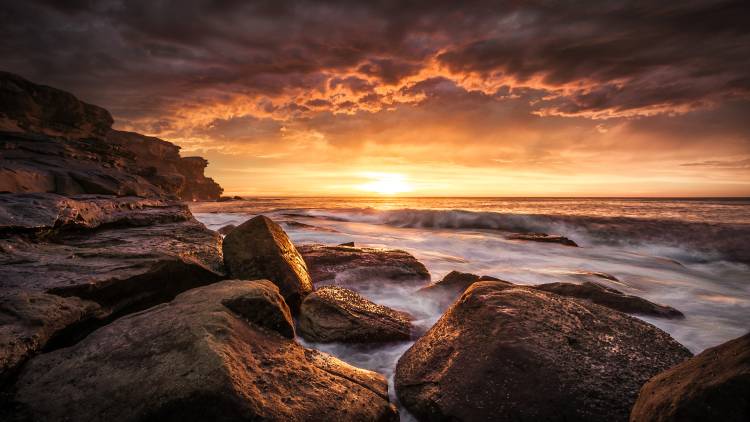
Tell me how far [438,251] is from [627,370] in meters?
7.89

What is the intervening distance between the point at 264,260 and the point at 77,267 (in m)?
1.66

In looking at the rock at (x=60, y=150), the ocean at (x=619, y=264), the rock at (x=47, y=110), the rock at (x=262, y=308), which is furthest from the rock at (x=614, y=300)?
the rock at (x=47, y=110)

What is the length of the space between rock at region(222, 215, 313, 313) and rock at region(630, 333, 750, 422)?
3.16 meters

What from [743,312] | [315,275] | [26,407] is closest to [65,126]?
[315,275]

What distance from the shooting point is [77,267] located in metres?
3.04

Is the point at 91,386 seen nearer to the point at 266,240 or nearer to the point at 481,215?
the point at 266,240

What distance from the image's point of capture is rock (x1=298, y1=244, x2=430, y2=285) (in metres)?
5.59

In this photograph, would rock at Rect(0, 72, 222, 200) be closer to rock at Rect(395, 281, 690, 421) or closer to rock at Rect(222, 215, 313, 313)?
rock at Rect(222, 215, 313, 313)

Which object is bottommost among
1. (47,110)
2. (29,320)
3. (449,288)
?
(449,288)

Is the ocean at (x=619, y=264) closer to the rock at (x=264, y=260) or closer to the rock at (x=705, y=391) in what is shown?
the rock at (x=264, y=260)

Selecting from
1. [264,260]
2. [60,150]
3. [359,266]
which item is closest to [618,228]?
[359,266]

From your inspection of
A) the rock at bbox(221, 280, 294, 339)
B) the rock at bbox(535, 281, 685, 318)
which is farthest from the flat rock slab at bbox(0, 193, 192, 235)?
the rock at bbox(535, 281, 685, 318)

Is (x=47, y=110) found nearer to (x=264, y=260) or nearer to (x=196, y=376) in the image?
A: (x=264, y=260)

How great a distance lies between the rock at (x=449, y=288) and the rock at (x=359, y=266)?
54 cm
